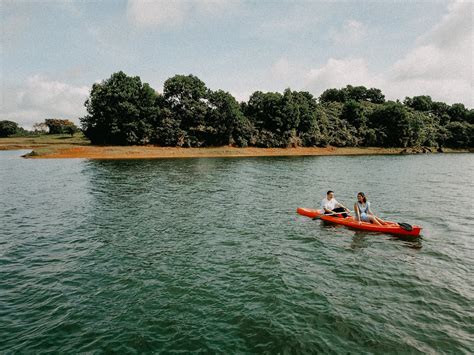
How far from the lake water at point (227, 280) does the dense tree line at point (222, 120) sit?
198 feet

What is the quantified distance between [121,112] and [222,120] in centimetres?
2796

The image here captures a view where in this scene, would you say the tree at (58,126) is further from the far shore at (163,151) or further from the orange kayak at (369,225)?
the orange kayak at (369,225)

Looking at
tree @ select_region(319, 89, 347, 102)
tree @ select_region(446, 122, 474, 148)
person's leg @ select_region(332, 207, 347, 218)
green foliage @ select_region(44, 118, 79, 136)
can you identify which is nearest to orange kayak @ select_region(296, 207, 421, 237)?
person's leg @ select_region(332, 207, 347, 218)

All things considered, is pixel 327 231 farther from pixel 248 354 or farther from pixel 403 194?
pixel 403 194

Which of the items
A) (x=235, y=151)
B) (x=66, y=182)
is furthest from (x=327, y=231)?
(x=235, y=151)

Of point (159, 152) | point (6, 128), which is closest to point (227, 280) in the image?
point (159, 152)

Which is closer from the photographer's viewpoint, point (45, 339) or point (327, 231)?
point (45, 339)

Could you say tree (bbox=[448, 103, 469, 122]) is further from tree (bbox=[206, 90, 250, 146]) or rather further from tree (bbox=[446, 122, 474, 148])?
tree (bbox=[206, 90, 250, 146])

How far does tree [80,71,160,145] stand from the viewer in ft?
272

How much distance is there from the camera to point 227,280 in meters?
13.0

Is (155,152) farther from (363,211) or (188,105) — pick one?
(363,211)

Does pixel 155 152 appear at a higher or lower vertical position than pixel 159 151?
lower

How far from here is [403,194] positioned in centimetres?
3172

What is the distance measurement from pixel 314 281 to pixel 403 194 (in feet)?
77.6
